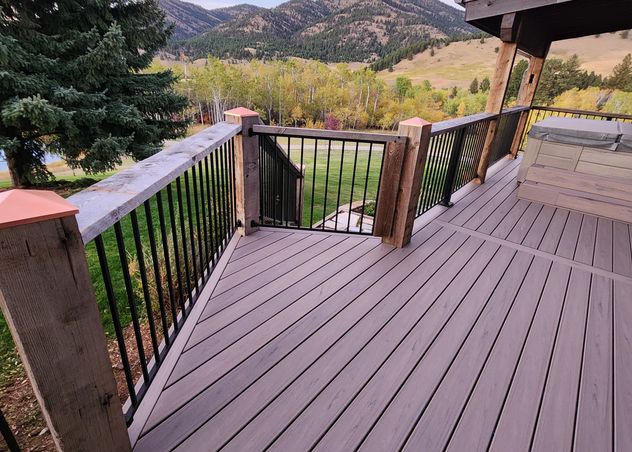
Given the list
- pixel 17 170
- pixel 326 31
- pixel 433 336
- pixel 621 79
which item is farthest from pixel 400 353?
pixel 326 31

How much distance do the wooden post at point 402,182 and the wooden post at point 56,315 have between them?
2.20 meters

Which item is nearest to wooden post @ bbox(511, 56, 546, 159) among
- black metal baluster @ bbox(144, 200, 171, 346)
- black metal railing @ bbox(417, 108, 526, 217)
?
black metal railing @ bbox(417, 108, 526, 217)

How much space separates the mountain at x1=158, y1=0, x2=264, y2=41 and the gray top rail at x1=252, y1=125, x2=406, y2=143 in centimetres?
13410

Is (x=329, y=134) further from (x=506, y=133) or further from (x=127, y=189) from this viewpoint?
(x=506, y=133)

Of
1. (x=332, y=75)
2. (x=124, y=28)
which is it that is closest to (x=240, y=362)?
(x=124, y=28)

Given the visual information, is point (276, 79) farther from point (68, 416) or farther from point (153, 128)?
point (68, 416)

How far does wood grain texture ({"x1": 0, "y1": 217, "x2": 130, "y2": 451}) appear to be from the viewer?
66 cm

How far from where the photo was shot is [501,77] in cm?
435

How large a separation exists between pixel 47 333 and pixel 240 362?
99cm

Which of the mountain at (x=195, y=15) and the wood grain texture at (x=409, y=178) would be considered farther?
the mountain at (x=195, y=15)

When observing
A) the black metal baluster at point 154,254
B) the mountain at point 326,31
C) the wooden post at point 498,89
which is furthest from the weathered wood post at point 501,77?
the mountain at point 326,31

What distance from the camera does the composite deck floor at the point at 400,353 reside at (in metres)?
1.35

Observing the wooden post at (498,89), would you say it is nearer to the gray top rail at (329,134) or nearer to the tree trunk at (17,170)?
the gray top rail at (329,134)

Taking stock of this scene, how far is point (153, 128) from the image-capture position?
30.3ft
